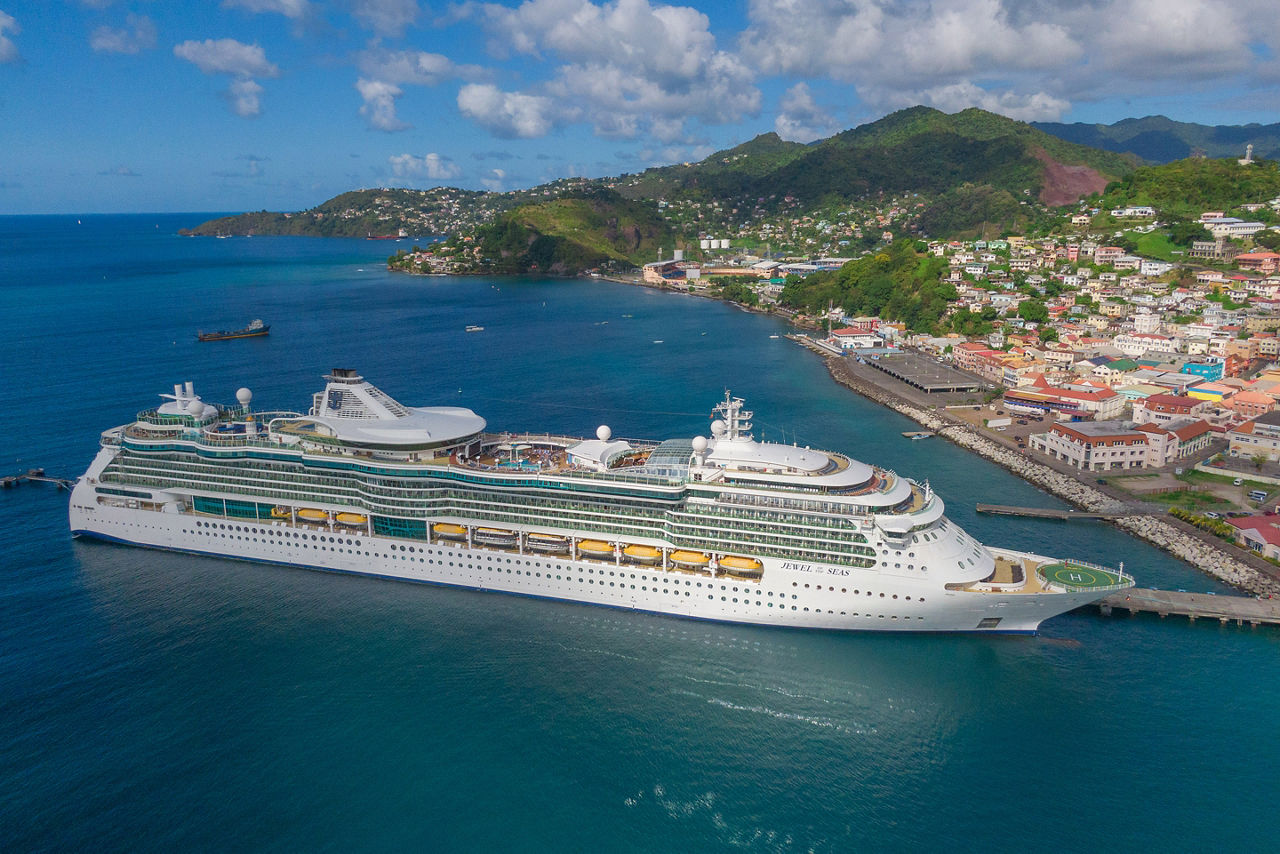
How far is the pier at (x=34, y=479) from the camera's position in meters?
31.3

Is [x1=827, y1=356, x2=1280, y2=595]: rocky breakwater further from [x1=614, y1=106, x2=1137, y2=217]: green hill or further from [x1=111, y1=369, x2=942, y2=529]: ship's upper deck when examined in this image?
[x1=614, y1=106, x2=1137, y2=217]: green hill

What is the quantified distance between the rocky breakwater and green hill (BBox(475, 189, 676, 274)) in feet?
264

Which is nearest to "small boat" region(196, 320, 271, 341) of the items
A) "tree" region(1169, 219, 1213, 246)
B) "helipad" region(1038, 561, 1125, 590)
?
"helipad" region(1038, 561, 1125, 590)

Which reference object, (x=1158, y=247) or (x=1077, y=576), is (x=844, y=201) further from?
(x=1077, y=576)

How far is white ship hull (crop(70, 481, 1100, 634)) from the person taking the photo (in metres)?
19.9

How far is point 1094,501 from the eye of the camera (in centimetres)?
2981

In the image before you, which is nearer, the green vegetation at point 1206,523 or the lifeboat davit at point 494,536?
the lifeboat davit at point 494,536

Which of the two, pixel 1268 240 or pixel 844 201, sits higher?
pixel 844 201

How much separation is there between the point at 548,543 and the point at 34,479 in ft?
75.2

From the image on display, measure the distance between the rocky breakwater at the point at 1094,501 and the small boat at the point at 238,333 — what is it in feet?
155

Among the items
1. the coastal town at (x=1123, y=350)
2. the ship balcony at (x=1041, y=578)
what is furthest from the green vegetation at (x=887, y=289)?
the ship balcony at (x=1041, y=578)

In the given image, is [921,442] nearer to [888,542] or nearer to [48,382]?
[888,542]

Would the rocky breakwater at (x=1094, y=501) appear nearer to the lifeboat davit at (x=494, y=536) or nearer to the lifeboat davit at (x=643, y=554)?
the lifeboat davit at (x=643, y=554)

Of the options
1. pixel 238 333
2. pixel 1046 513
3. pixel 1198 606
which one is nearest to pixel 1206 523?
pixel 1046 513
